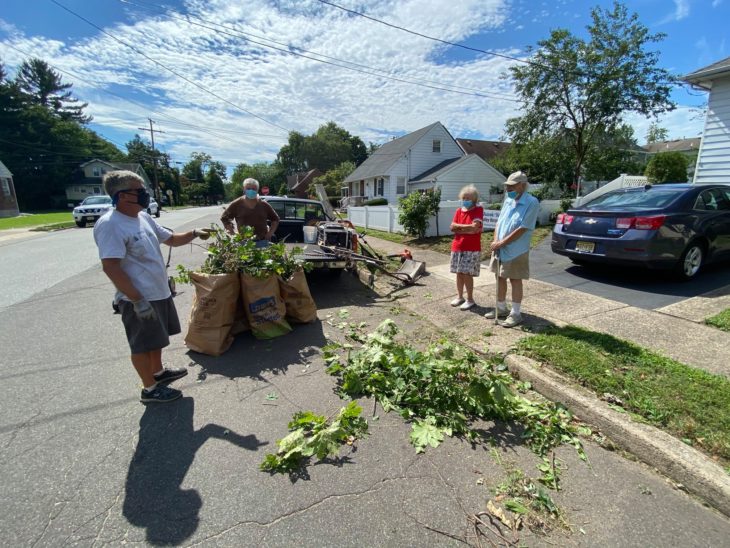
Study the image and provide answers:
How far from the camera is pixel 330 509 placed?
198cm

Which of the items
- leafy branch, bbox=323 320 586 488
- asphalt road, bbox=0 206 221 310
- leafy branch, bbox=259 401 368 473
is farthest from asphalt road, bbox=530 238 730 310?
asphalt road, bbox=0 206 221 310

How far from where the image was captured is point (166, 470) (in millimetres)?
2252

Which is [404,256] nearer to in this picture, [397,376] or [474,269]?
[474,269]

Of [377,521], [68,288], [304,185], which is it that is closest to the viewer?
[377,521]

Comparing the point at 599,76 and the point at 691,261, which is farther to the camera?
the point at 599,76

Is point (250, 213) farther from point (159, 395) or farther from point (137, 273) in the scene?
point (159, 395)

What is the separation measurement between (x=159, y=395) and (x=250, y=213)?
136 inches

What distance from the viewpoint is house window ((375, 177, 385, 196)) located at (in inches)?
1173

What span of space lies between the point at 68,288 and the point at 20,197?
58.2 metres

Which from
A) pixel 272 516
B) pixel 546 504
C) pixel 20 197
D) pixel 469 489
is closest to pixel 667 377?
pixel 546 504

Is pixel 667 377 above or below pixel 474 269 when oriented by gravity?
below

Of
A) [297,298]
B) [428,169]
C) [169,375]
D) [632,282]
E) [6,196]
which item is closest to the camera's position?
[169,375]

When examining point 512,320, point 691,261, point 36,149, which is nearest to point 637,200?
point 691,261

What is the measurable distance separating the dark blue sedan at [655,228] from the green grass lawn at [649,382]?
7.43 feet
